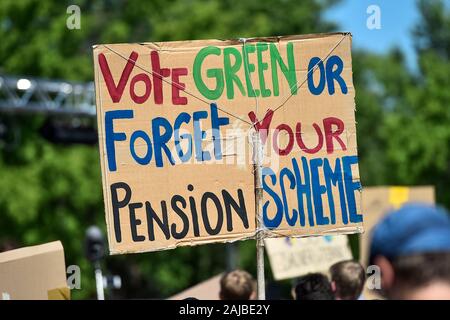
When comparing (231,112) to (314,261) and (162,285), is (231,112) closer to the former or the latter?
(314,261)

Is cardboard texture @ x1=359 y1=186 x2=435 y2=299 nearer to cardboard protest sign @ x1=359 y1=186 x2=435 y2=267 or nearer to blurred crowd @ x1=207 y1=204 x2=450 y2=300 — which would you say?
cardboard protest sign @ x1=359 y1=186 x2=435 y2=267

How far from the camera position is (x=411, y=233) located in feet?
7.20

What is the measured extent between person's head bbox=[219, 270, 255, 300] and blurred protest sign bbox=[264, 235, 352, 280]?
2464mm

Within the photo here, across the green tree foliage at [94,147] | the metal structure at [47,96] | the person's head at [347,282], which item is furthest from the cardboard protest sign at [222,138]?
the green tree foliage at [94,147]

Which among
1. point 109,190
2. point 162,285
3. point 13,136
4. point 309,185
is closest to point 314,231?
point 309,185

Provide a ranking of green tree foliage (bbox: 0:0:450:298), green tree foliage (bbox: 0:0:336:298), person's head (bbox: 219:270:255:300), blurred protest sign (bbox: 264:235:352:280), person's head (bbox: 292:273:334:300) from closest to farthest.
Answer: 1. person's head (bbox: 292:273:334:300)
2. person's head (bbox: 219:270:255:300)
3. blurred protest sign (bbox: 264:235:352:280)
4. green tree foliage (bbox: 0:0:336:298)
5. green tree foliage (bbox: 0:0:450:298)

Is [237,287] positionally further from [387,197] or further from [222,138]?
[387,197]

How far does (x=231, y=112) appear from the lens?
441 centimetres

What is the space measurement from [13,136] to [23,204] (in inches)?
57.6

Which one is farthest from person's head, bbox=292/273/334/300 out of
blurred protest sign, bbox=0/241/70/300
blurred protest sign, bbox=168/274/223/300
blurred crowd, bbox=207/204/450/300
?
blurred crowd, bbox=207/204/450/300

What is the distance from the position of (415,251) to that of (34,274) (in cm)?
275

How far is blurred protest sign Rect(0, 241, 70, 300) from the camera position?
440 centimetres

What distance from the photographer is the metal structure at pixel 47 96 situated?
549 inches

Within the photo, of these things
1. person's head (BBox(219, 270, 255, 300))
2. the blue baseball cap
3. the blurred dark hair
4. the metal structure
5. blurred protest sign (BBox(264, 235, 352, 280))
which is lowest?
blurred protest sign (BBox(264, 235, 352, 280))
